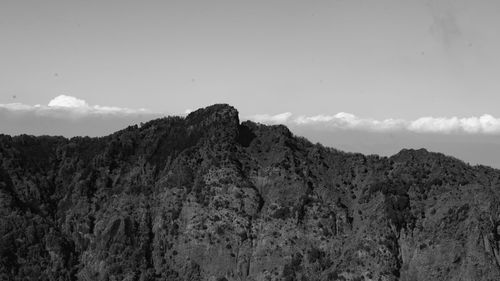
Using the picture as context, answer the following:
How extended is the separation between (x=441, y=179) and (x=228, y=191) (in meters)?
48.8

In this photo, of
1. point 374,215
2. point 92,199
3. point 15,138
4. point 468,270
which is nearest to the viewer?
point 468,270

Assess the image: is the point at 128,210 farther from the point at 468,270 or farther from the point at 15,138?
the point at 468,270

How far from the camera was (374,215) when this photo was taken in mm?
125375

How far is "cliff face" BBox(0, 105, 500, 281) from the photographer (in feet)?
388

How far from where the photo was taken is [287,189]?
Result: 13388cm

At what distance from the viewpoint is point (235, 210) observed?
13212cm

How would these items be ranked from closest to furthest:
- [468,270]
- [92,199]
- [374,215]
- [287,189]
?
[468,270]
[374,215]
[287,189]
[92,199]

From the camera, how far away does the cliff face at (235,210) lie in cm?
11819

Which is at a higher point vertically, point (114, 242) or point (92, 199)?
point (92, 199)

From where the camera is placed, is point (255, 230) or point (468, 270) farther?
point (255, 230)

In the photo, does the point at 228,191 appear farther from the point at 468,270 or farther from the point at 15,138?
the point at 15,138

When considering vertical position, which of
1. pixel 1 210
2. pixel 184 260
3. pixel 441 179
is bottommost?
pixel 184 260

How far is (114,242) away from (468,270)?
7697 cm

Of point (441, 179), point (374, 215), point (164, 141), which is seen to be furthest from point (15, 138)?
point (441, 179)
